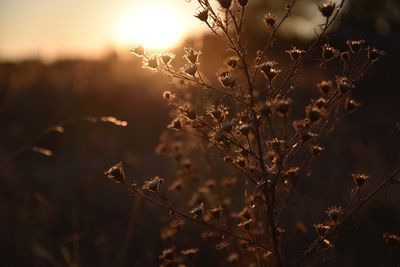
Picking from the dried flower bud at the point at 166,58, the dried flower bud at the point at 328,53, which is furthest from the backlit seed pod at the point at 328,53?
the dried flower bud at the point at 166,58

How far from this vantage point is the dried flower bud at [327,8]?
2.60 m

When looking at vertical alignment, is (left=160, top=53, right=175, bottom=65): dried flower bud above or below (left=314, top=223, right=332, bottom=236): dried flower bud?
above

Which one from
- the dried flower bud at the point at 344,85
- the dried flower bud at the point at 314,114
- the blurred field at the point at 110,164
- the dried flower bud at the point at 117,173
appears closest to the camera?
the dried flower bud at the point at 314,114

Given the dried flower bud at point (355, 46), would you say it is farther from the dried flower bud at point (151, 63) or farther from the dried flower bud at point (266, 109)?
the dried flower bud at point (151, 63)

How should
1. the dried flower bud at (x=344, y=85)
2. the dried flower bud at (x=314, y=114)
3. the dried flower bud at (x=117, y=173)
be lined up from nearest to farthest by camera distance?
the dried flower bud at (x=314, y=114) < the dried flower bud at (x=344, y=85) < the dried flower bud at (x=117, y=173)

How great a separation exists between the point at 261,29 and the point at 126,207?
38.1 ft

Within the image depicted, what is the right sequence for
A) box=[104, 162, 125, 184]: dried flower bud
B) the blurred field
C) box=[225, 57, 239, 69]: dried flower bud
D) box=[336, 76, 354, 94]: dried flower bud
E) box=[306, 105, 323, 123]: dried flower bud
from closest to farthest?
box=[306, 105, 323, 123]: dried flower bud
box=[336, 76, 354, 94]: dried flower bud
box=[104, 162, 125, 184]: dried flower bud
box=[225, 57, 239, 69]: dried flower bud
the blurred field

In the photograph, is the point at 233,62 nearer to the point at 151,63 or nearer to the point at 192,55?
the point at 192,55

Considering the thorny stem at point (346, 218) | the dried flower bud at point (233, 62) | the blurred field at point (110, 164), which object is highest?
the blurred field at point (110, 164)

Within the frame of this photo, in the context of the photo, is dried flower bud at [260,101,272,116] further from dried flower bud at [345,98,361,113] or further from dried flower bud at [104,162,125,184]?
dried flower bud at [104,162,125,184]

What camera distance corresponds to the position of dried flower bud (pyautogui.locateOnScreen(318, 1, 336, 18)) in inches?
102

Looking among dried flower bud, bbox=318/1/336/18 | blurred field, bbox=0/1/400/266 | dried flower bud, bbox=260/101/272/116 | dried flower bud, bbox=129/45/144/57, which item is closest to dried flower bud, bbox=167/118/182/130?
dried flower bud, bbox=129/45/144/57

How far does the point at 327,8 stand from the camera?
8.52 ft

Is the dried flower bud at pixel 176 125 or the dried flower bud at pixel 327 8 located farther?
the dried flower bud at pixel 176 125
